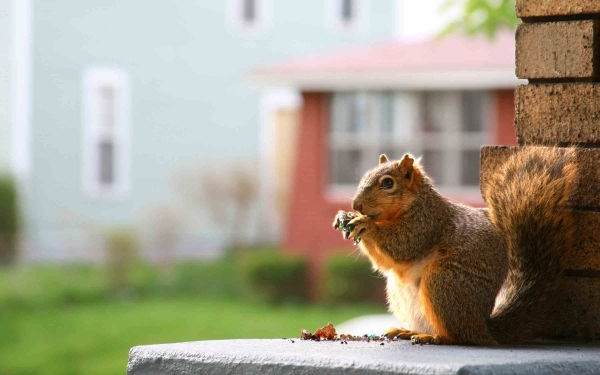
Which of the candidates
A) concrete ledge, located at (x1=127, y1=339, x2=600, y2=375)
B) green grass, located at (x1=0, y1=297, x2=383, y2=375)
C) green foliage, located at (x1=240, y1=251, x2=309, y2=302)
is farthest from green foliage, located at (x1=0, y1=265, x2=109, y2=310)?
concrete ledge, located at (x1=127, y1=339, x2=600, y2=375)

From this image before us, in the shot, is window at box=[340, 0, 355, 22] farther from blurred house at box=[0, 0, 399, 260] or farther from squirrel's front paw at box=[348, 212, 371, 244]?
squirrel's front paw at box=[348, 212, 371, 244]

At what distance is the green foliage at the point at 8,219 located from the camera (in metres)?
17.7

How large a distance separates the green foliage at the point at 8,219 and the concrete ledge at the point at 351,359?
602 inches

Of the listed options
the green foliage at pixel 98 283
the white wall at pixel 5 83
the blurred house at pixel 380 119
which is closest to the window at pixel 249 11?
the white wall at pixel 5 83

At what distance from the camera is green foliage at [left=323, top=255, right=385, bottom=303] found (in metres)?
14.7

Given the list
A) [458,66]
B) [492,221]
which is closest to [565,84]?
[492,221]

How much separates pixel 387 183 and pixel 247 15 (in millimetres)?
17032

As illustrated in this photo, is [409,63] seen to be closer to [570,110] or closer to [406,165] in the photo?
[570,110]

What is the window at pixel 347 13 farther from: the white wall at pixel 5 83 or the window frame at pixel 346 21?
the white wall at pixel 5 83

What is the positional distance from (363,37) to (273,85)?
447cm

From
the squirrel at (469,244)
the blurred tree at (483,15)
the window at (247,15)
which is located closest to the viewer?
the squirrel at (469,244)

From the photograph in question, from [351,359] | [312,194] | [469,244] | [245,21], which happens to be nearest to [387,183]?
[469,244]

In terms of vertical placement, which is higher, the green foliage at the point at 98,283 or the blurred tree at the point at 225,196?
the blurred tree at the point at 225,196

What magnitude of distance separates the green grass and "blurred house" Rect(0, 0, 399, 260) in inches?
159
